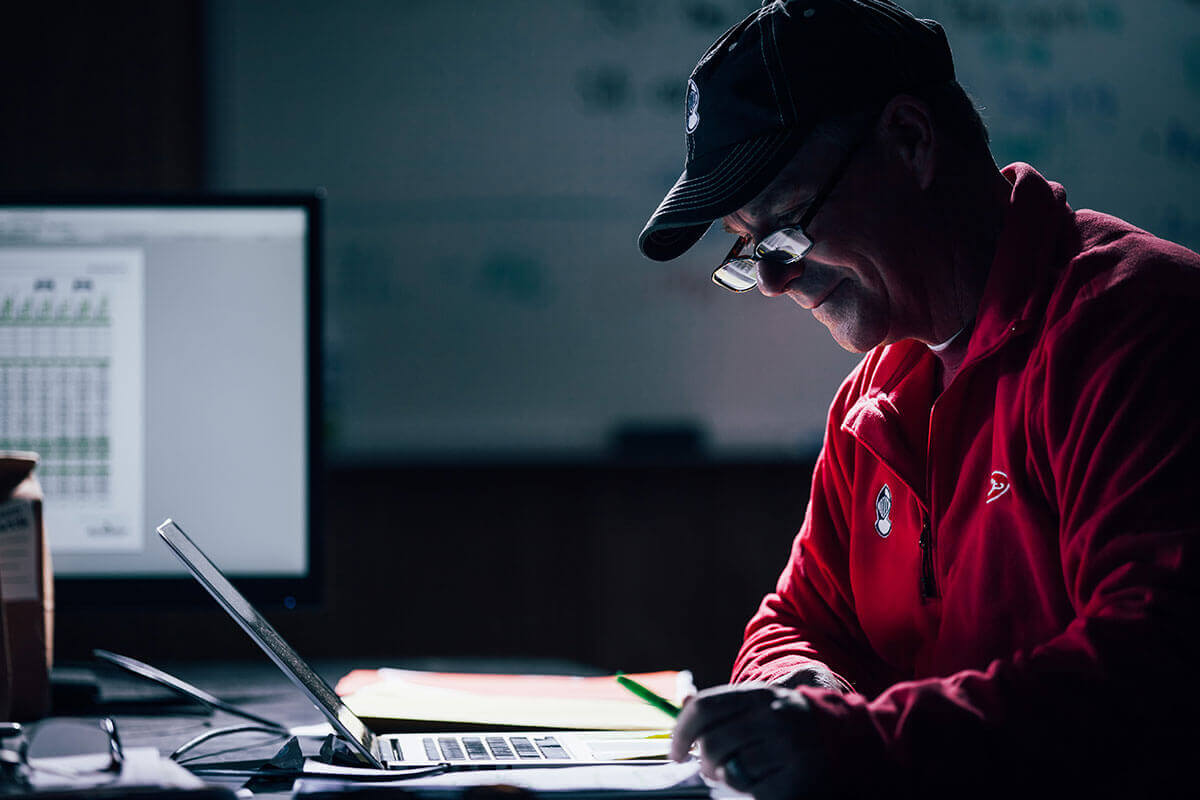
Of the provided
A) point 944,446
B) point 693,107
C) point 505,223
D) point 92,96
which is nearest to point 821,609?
point 944,446

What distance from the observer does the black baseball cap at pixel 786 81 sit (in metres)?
0.83

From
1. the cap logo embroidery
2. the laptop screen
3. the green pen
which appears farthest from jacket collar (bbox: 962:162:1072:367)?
the laptop screen

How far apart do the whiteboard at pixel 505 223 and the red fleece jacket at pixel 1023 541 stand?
2.82 feet

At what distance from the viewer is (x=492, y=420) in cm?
192

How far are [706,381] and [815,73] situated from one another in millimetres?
1138

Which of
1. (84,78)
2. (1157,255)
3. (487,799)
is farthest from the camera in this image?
(84,78)

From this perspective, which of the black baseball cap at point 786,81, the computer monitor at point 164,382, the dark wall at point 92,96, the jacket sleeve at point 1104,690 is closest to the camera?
the jacket sleeve at point 1104,690

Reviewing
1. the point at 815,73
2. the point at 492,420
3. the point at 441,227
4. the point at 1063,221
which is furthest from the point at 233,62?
the point at 1063,221

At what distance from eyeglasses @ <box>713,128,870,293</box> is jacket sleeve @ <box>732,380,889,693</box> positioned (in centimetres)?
22

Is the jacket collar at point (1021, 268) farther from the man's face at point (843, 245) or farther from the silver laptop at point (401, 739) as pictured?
the silver laptop at point (401, 739)

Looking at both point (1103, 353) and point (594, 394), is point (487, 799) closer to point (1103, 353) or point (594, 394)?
point (1103, 353)

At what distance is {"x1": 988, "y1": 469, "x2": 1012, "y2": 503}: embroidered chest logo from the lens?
797 millimetres

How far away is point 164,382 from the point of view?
1187mm

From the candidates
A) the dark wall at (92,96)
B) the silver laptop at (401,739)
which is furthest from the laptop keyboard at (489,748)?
the dark wall at (92,96)
